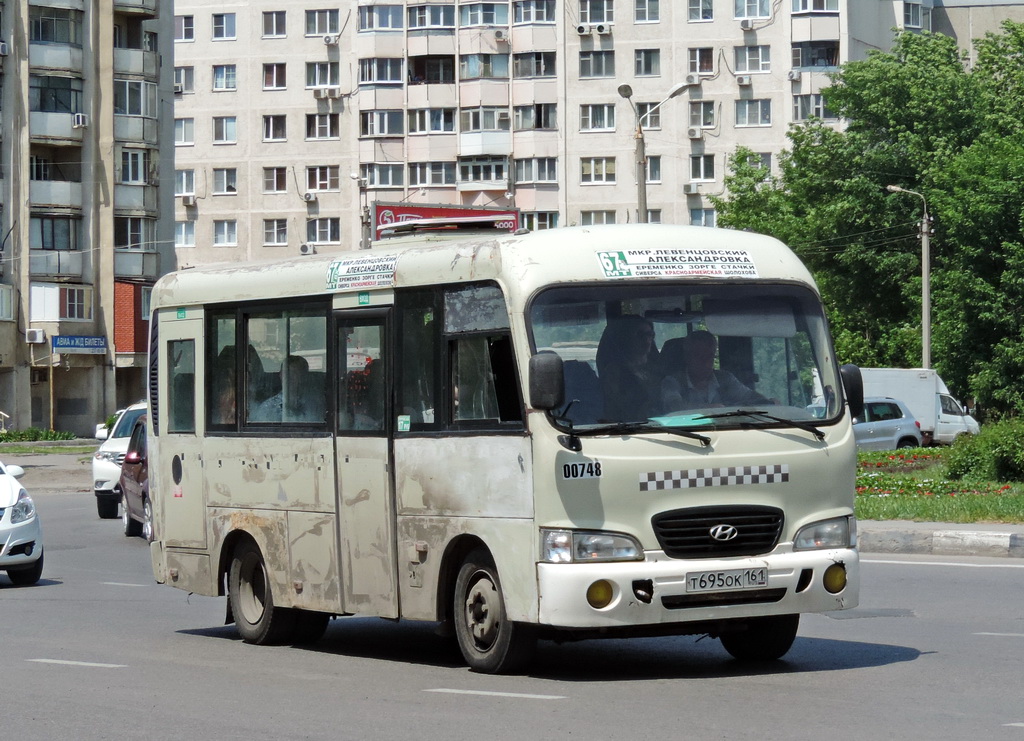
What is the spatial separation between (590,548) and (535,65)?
80557 millimetres

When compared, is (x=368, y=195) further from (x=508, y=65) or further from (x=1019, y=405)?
(x=1019, y=405)

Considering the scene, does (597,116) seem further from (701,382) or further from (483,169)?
(701,382)

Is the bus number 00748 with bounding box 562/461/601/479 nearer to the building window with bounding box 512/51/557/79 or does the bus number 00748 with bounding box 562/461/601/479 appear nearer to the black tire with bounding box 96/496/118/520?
the black tire with bounding box 96/496/118/520

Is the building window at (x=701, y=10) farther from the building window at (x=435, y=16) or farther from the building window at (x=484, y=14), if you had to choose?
the building window at (x=435, y=16)

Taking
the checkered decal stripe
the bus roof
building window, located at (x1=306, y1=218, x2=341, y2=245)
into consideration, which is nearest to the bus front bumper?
the checkered decal stripe

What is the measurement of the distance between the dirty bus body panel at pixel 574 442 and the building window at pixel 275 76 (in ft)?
272

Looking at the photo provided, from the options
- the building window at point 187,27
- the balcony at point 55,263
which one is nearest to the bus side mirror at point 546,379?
the balcony at point 55,263

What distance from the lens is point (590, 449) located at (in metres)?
10.3

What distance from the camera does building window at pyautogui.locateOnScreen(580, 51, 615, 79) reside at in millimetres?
88938

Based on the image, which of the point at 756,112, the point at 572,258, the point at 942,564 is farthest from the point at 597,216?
the point at 572,258

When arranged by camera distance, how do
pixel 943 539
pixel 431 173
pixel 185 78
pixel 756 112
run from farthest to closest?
1. pixel 185 78
2. pixel 431 173
3. pixel 756 112
4. pixel 943 539

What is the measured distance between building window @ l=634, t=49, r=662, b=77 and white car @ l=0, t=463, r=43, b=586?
235 ft

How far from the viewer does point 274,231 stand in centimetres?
9406

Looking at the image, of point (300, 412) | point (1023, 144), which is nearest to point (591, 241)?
point (300, 412)
